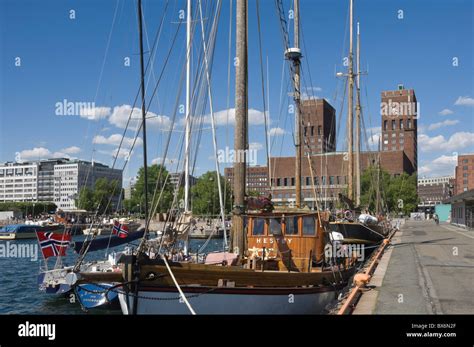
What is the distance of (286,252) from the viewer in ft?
45.0

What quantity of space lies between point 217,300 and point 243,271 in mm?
897

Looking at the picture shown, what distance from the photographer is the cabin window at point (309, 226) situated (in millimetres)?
14406

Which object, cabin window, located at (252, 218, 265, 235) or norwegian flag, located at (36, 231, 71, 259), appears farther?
norwegian flag, located at (36, 231, 71, 259)

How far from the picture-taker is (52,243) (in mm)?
18750

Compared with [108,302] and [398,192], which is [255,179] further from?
[108,302]

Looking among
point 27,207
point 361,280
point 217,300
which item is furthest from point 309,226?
point 27,207

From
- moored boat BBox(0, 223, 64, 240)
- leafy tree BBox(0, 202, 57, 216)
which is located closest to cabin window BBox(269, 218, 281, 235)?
moored boat BBox(0, 223, 64, 240)

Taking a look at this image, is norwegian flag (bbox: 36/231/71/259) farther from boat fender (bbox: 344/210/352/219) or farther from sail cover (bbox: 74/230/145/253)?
boat fender (bbox: 344/210/352/219)

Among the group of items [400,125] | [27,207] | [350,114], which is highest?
[400,125]

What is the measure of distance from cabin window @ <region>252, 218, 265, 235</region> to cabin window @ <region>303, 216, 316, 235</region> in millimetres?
1319

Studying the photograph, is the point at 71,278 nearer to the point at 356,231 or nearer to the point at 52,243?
the point at 52,243

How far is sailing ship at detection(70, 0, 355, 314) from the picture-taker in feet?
32.5

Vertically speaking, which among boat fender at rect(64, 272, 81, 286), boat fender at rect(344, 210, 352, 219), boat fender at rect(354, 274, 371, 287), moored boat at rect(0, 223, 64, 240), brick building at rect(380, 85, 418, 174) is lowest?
moored boat at rect(0, 223, 64, 240)
